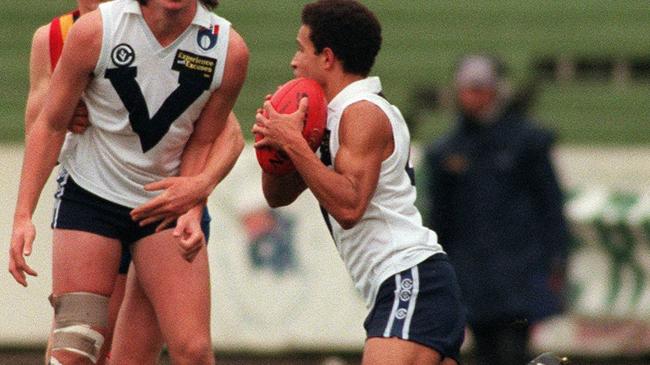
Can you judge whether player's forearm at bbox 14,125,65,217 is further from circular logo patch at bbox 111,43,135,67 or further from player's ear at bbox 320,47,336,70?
player's ear at bbox 320,47,336,70

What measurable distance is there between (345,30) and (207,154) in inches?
30.3

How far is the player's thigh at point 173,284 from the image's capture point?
637cm

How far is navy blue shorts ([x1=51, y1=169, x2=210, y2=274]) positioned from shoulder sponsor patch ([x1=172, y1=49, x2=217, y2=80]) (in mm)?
605

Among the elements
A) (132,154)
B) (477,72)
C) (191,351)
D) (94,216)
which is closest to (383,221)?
(191,351)

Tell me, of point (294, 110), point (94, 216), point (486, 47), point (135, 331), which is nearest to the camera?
point (294, 110)

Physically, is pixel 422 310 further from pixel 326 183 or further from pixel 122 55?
pixel 122 55

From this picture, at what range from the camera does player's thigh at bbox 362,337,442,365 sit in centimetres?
608

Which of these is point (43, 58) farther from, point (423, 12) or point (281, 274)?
point (423, 12)

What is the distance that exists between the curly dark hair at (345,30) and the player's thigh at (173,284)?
3.17 ft

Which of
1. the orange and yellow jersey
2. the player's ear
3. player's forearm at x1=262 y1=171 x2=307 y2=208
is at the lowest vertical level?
player's forearm at x1=262 y1=171 x2=307 y2=208

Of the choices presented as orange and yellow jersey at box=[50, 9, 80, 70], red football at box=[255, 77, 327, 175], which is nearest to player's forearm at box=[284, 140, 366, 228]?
red football at box=[255, 77, 327, 175]

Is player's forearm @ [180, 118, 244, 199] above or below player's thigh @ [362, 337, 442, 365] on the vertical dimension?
above

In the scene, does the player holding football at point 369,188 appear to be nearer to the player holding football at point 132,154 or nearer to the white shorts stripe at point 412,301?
the white shorts stripe at point 412,301

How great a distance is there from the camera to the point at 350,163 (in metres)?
6.07
